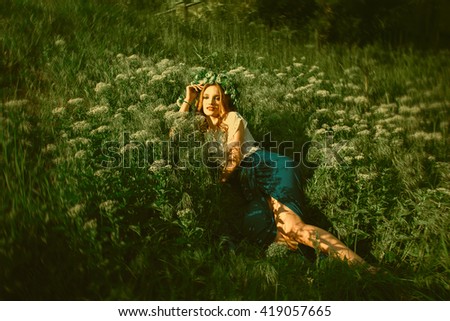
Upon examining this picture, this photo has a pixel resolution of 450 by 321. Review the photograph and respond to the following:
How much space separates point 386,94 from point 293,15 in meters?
1.12

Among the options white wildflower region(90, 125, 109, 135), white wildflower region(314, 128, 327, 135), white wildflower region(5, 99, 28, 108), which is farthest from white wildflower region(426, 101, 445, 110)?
white wildflower region(5, 99, 28, 108)

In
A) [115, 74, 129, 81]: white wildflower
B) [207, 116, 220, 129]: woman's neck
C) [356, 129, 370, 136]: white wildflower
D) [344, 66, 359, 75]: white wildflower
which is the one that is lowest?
[356, 129, 370, 136]: white wildflower

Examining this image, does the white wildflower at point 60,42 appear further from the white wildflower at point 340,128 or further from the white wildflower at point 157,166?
the white wildflower at point 340,128

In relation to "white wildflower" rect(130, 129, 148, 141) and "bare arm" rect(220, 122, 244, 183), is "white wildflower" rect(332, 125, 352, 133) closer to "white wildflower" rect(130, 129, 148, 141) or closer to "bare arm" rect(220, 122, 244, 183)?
"bare arm" rect(220, 122, 244, 183)

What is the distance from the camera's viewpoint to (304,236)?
2.93 metres

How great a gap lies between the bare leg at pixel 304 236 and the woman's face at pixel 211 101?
2.89 feet

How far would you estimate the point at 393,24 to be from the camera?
12.5 ft

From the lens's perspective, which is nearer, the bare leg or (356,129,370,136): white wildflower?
the bare leg

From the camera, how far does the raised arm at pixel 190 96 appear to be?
3.54 meters

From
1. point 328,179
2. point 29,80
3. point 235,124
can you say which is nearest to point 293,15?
point 235,124

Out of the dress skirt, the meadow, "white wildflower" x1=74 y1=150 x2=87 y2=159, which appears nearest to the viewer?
the meadow

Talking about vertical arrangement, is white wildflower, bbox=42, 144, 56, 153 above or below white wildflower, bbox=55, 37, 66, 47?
below

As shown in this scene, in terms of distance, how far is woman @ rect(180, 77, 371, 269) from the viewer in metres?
2.93

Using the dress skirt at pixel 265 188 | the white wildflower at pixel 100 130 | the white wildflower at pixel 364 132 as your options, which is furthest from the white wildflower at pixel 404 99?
the white wildflower at pixel 100 130
